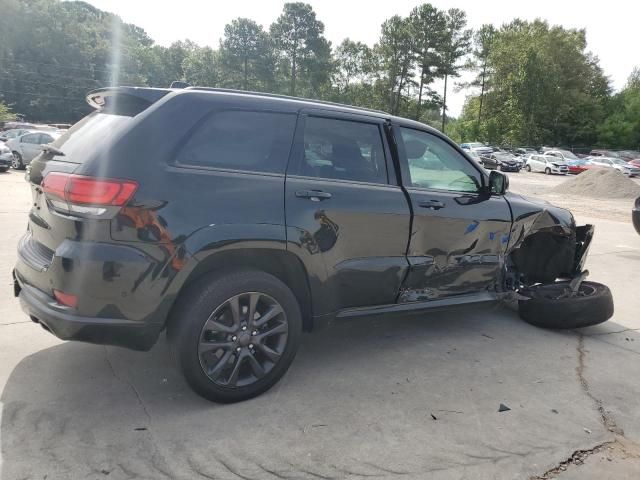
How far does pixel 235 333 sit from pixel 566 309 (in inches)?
122

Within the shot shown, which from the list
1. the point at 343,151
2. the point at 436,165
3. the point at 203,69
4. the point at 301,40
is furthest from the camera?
the point at 203,69

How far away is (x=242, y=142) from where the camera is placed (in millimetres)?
3211

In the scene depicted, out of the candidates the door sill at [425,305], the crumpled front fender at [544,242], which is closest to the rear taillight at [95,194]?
the door sill at [425,305]

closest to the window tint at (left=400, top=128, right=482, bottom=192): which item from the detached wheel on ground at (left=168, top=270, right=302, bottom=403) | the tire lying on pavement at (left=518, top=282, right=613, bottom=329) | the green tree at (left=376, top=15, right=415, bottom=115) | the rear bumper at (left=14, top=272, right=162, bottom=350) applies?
the tire lying on pavement at (left=518, top=282, right=613, bottom=329)

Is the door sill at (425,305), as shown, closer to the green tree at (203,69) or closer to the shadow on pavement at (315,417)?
the shadow on pavement at (315,417)

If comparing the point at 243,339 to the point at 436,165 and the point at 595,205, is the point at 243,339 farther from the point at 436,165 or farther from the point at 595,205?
the point at 595,205

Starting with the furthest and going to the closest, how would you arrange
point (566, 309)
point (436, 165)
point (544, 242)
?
point (544, 242) < point (566, 309) < point (436, 165)

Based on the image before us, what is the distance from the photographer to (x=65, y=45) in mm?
69062

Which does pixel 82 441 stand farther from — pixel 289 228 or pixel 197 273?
pixel 289 228

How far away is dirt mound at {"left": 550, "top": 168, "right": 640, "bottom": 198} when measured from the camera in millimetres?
21017

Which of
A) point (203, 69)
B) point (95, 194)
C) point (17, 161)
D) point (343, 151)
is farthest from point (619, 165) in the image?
point (203, 69)

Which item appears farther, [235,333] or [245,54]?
[245,54]

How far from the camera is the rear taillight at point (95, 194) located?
272 centimetres

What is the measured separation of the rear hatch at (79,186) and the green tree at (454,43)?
66.2 meters
